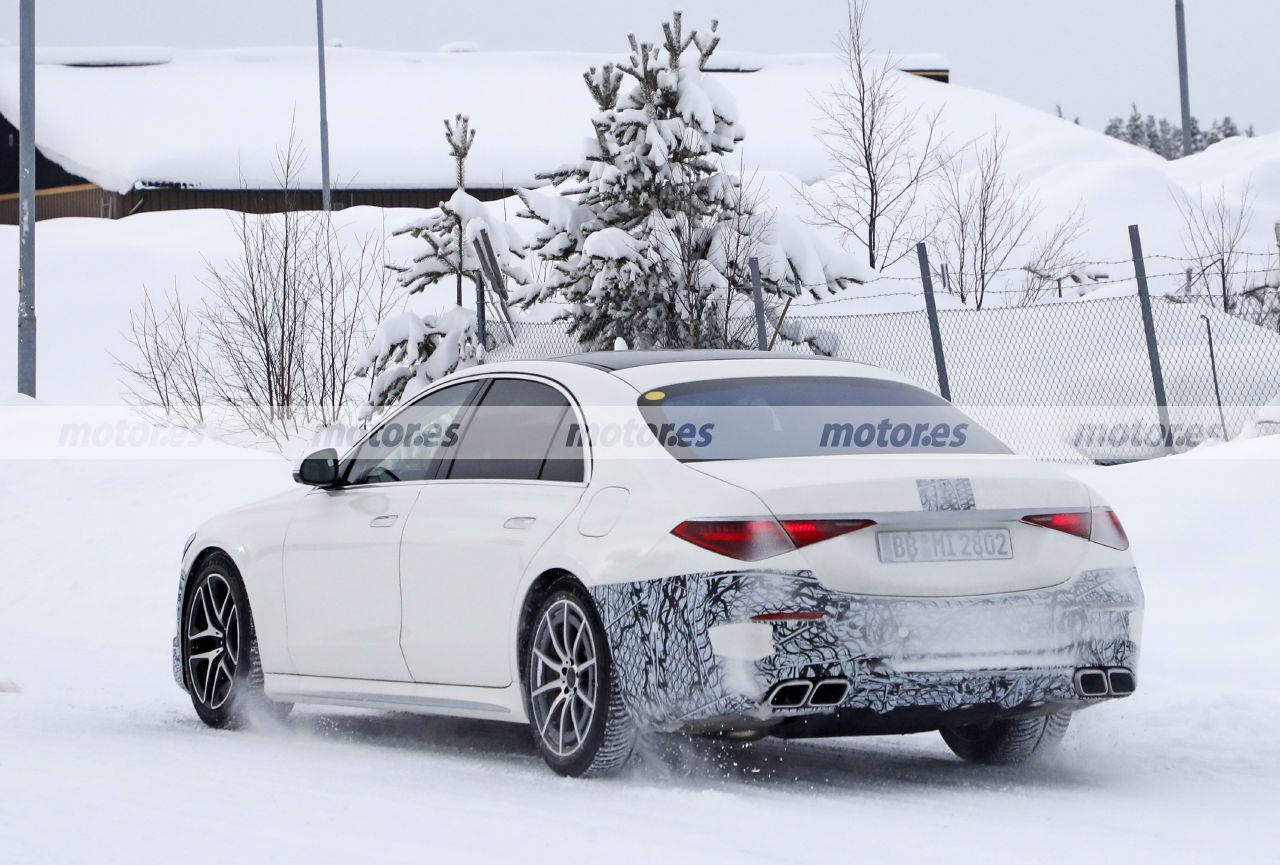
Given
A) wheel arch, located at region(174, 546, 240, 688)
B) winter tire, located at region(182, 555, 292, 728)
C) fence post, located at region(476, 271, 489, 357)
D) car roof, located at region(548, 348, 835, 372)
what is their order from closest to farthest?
car roof, located at region(548, 348, 835, 372)
winter tire, located at region(182, 555, 292, 728)
wheel arch, located at region(174, 546, 240, 688)
fence post, located at region(476, 271, 489, 357)

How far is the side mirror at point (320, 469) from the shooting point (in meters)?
7.30

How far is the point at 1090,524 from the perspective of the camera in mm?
5805

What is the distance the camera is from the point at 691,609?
5.38m

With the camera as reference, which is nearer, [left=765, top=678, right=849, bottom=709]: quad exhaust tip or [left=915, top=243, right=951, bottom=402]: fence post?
[left=765, top=678, right=849, bottom=709]: quad exhaust tip

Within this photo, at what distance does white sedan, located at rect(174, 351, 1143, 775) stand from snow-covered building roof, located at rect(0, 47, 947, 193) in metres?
47.1

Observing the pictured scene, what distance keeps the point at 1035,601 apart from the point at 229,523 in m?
3.84

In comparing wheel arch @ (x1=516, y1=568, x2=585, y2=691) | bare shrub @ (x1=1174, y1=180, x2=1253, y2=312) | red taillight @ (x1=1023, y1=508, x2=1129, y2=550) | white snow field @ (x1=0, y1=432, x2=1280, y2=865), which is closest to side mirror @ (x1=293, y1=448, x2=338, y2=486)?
white snow field @ (x1=0, y1=432, x2=1280, y2=865)

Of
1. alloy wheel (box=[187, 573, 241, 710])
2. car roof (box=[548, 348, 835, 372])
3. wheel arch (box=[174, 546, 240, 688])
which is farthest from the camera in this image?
wheel arch (box=[174, 546, 240, 688])

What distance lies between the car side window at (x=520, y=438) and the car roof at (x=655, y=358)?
0.66 feet

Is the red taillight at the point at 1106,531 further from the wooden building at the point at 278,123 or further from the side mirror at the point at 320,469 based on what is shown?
the wooden building at the point at 278,123

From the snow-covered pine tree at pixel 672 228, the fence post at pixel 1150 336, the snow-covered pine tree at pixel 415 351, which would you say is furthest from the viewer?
the snow-covered pine tree at pixel 415 351

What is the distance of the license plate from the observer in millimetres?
5453

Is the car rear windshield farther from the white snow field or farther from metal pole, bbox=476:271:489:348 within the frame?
metal pole, bbox=476:271:489:348

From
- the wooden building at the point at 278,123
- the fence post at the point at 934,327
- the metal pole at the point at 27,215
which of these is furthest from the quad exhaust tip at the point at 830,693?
the wooden building at the point at 278,123
